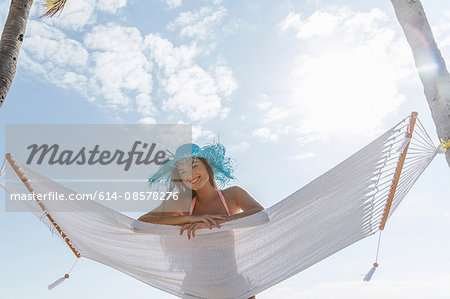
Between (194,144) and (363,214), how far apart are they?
3.90 feet

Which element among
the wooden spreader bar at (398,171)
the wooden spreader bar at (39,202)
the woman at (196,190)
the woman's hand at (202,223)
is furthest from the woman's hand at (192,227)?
the wooden spreader bar at (398,171)

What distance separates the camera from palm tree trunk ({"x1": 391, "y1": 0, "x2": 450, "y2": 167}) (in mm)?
2332

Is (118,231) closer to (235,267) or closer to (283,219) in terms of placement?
(235,267)

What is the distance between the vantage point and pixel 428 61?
251 centimetres

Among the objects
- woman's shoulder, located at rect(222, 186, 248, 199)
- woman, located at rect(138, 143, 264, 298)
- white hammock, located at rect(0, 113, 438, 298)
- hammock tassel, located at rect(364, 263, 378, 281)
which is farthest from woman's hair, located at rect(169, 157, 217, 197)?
hammock tassel, located at rect(364, 263, 378, 281)

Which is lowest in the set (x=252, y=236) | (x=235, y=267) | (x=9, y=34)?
(x=235, y=267)

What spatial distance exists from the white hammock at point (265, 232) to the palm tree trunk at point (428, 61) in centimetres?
47

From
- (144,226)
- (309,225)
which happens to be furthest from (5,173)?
(309,225)

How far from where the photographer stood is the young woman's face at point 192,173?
2.26 metres

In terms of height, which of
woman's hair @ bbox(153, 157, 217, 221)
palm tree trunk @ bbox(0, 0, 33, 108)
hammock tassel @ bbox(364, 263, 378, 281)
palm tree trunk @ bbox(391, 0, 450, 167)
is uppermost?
palm tree trunk @ bbox(0, 0, 33, 108)

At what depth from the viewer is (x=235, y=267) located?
2.00 m

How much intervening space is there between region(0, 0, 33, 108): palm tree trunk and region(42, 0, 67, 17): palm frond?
62 centimetres

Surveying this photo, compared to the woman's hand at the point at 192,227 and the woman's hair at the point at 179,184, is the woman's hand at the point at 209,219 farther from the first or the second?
the woman's hair at the point at 179,184

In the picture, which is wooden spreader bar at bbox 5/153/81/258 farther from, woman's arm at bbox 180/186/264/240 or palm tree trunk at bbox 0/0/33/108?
woman's arm at bbox 180/186/264/240
